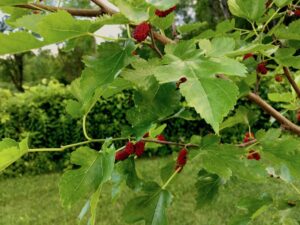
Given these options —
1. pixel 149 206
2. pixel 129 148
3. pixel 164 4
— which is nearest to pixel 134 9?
pixel 164 4

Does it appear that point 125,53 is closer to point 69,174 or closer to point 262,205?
point 69,174

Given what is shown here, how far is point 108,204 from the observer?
4.74 meters

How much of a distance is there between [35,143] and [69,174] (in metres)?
6.26

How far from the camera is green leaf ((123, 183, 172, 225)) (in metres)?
0.97

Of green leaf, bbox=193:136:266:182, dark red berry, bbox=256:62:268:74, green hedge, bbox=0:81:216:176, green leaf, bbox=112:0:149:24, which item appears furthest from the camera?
green hedge, bbox=0:81:216:176

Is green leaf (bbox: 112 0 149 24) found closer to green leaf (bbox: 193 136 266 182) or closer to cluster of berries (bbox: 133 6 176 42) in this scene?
cluster of berries (bbox: 133 6 176 42)

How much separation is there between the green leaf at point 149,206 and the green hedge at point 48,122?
568 cm

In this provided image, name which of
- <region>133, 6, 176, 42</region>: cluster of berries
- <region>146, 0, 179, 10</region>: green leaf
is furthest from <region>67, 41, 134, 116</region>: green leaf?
<region>146, 0, 179, 10</region>: green leaf

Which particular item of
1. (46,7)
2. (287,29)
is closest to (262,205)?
(287,29)

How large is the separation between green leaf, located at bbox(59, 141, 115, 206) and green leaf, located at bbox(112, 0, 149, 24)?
0.83 feet

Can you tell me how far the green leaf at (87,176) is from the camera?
0.72 m

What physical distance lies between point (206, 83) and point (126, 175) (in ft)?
1.53

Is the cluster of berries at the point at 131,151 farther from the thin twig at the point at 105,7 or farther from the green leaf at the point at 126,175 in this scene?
the thin twig at the point at 105,7

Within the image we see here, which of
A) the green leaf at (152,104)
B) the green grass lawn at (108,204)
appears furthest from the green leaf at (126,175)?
the green grass lawn at (108,204)
